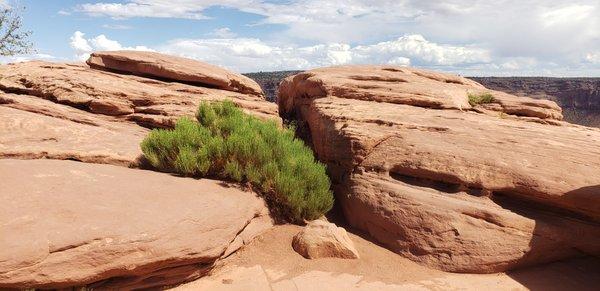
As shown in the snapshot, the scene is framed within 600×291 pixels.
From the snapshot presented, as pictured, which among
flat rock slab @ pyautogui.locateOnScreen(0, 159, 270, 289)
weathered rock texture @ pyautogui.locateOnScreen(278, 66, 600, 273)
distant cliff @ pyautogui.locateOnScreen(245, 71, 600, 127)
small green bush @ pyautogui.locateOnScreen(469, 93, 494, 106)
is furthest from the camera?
distant cliff @ pyautogui.locateOnScreen(245, 71, 600, 127)

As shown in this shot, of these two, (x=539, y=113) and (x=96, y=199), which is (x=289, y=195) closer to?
(x=96, y=199)

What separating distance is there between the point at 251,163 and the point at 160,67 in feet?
17.1

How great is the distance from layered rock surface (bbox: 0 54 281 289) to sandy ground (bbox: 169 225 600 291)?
25cm

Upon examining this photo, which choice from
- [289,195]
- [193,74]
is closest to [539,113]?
[289,195]

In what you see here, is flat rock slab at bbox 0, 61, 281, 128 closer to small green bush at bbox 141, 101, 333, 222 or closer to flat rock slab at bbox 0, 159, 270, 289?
small green bush at bbox 141, 101, 333, 222

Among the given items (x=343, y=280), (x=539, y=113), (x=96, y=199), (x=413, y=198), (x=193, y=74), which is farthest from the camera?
(x=193, y=74)

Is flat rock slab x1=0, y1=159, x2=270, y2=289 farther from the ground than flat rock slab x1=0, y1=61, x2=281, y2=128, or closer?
A: closer

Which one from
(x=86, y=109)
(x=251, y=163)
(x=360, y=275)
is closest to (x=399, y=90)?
(x=251, y=163)

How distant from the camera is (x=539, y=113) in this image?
389 inches

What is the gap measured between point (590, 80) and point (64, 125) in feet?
241

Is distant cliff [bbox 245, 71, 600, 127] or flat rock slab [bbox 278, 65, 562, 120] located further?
distant cliff [bbox 245, 71, 600, 127]

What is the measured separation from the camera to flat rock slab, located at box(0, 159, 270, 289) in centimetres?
423

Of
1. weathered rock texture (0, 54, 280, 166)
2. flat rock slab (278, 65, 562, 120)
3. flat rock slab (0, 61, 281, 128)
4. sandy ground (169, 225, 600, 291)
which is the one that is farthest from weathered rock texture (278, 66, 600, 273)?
weathered rock texture (0, 54, 280, 166)

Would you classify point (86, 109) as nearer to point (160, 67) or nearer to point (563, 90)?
point (160, 67)
